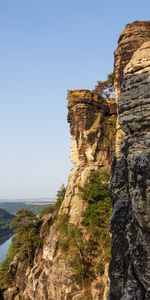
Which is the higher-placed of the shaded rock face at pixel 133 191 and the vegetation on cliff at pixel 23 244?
the shaded rock face at pixel 133 191

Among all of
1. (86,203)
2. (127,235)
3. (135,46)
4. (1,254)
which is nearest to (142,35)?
(135,46)

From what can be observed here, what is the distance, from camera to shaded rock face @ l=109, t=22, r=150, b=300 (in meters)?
8.90

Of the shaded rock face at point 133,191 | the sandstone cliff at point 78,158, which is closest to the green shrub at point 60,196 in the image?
the sandstone cliff at point 78,158

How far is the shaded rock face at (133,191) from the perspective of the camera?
890 centimetres

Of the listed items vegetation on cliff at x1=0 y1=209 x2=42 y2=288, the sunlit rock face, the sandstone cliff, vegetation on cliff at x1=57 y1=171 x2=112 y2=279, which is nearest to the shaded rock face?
vegetation on cliff at x1=57 y1=171 x2=112 y2=279

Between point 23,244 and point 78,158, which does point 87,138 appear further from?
point 23,244

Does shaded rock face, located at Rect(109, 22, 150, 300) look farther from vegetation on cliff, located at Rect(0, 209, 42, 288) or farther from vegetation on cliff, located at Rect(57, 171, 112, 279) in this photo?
vegetation on cliff, located at Rect(0, 209, 42, 288)

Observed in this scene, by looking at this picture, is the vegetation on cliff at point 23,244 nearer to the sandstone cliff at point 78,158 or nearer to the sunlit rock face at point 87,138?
the sandstone cliff at point 78,158

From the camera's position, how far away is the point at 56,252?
31781 mm

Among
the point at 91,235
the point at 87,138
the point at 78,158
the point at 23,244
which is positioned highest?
the point at 87,138

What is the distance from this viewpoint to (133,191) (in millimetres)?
9156

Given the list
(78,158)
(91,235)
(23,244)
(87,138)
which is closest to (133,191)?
(91,235)

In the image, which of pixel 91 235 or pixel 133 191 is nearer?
pixel 133 191

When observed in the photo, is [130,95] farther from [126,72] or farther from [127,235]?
[127,235]
